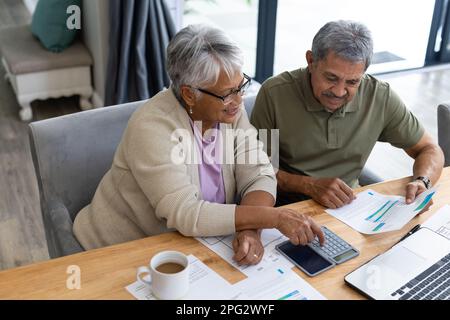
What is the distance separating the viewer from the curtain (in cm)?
306

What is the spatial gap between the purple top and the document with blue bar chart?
1.08ft

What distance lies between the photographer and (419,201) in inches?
63.6

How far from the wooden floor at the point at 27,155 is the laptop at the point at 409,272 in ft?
5.32

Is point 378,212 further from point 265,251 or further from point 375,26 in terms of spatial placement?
point 375,26

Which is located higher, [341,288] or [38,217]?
[341,288]

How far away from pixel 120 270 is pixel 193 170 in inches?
14.6

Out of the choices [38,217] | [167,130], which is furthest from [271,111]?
[38,217]

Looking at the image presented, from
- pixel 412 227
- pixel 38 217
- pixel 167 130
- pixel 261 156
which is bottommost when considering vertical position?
pixel 38 217

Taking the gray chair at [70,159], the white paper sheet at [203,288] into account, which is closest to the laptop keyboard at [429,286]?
the white paper sheet at [203,288]

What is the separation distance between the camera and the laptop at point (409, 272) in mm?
1351

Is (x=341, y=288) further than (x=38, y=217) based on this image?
No

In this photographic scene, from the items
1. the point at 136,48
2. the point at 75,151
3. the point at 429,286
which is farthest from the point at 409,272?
the point at 136,48
